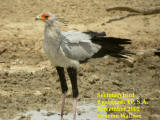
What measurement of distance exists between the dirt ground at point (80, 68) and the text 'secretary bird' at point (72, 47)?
0.76ft

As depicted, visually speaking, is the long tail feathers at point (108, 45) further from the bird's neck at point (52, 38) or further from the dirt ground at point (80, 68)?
the bird's neck at point (52, 38)

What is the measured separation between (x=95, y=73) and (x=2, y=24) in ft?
13.2

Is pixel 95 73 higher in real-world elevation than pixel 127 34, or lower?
lower

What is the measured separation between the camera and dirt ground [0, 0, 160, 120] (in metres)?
5.54

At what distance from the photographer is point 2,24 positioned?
939 cm

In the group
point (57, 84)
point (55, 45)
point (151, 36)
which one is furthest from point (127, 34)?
point (55, 45)

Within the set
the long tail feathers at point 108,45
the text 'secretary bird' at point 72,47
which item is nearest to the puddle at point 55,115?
the text 'secretary bird' at point 72,47

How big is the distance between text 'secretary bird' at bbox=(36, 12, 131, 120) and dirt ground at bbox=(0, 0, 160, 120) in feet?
0.76

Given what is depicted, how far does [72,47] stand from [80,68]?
2683mm

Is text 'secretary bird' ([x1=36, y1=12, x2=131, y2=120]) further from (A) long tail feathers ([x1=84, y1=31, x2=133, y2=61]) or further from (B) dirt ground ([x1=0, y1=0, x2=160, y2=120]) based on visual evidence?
(B) dirt ground ([x1=0, y1=0, x2=160, y2=120])

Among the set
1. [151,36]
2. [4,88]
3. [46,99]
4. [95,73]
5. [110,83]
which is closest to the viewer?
[46,99]

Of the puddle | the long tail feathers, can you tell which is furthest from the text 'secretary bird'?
the puddle

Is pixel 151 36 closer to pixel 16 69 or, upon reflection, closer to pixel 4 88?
pixel 16 69

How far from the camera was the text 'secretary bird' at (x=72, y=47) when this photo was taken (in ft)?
14.3
